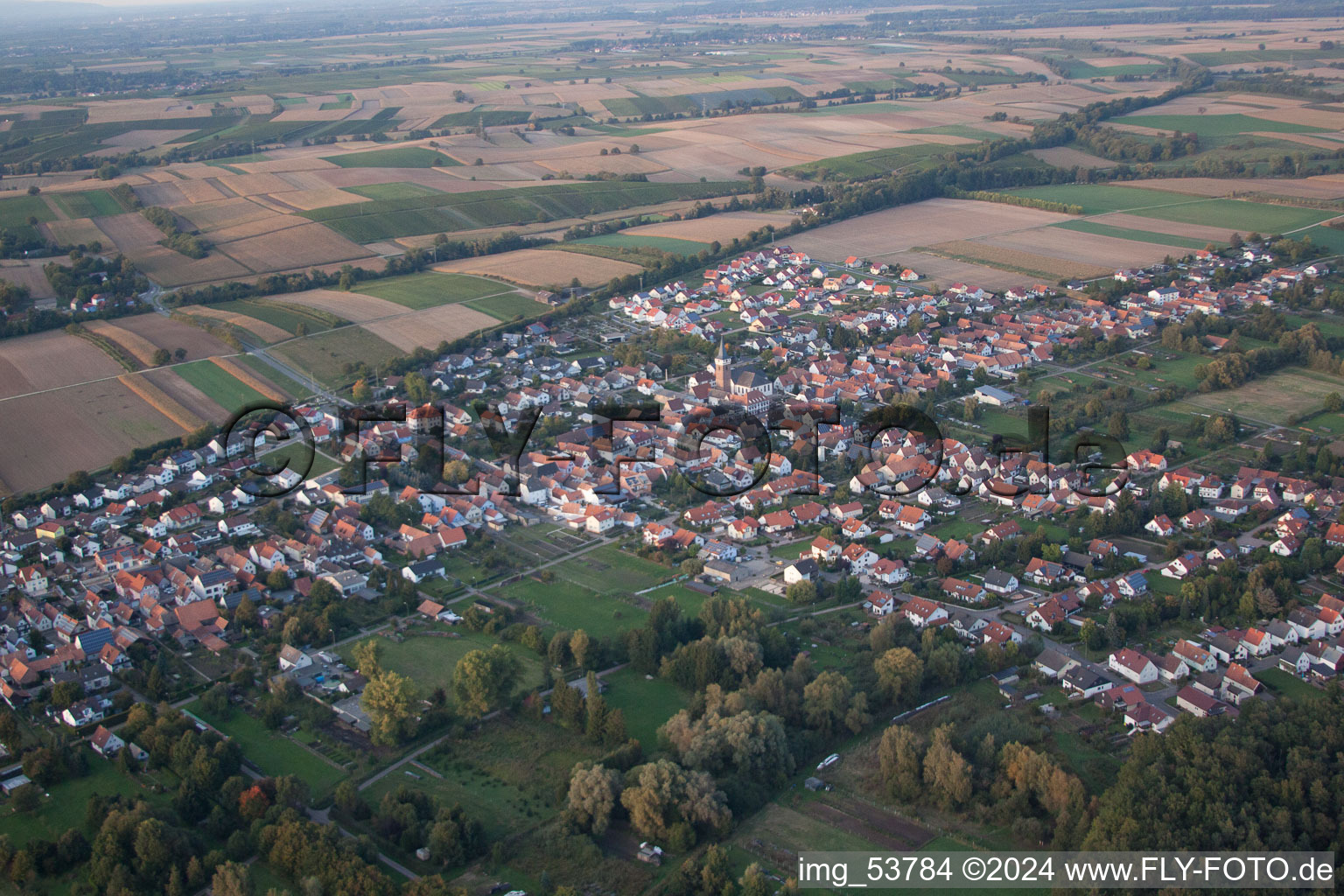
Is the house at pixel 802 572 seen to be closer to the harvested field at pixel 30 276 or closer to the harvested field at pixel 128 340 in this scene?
the harvested field at pixel 128 340

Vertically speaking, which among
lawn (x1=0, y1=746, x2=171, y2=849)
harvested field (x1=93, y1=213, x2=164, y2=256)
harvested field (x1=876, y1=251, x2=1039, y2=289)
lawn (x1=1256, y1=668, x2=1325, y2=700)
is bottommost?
lawn (x1=1256, y1=668, x2=1325, y2=700)

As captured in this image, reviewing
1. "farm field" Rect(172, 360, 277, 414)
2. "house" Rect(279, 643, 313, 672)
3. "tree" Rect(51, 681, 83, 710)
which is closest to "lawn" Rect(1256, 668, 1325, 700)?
"house" Rect(279, 643, 313, 672)

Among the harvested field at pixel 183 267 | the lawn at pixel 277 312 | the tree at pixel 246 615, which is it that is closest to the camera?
the tree at pixel 246 615

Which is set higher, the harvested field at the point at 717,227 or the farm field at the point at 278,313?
the harvested field at the point at 717,227

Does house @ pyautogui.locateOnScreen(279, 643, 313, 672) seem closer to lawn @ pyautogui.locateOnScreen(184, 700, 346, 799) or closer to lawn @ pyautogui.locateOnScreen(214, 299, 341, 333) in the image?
lawn @ pyautogui.locateOnScreen(184, 700, 346, 799)

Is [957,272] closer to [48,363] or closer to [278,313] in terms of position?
[278,313]

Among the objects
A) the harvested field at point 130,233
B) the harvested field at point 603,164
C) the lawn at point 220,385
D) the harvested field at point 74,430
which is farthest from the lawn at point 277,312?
the harvested field at point 603,164
